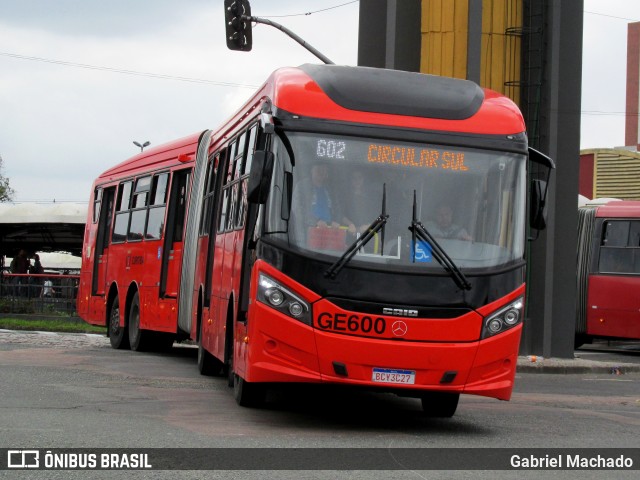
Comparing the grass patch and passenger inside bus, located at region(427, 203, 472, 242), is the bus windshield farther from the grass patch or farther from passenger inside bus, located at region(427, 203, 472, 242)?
the grass patch

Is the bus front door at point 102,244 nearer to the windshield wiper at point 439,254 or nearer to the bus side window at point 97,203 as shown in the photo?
the bus side window at point 97,203

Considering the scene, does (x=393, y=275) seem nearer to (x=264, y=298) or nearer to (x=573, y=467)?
(x=264, y=298)

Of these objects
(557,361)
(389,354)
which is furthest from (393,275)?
(557,361)

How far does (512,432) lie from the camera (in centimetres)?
1186

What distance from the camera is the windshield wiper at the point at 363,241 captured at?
1110cm

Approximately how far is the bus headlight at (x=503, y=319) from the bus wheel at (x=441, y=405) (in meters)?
1.46

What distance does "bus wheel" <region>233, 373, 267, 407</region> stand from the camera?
503 inches

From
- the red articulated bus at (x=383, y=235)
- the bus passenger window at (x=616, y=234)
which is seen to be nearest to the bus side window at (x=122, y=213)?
the red articulated bus at (x=383, y=235)

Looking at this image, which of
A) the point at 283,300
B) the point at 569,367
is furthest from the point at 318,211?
Result: the point at 569,367

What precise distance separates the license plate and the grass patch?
67.5 feet

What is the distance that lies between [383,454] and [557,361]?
49.5 feet

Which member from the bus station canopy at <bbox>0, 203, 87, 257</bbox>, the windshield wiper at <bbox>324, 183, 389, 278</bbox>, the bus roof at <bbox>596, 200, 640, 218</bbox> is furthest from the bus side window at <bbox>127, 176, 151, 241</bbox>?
the bus station canopy at <bbox>0, 203, 87, 257</bbox>

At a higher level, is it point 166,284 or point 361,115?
point 361,115

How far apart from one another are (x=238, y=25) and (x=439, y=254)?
1386 cm
